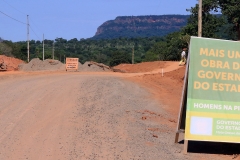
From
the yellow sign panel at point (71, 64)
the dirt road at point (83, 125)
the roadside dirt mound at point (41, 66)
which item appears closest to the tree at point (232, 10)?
the yellow sign panel at point (71, 64)

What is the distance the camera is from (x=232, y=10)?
4012 cm

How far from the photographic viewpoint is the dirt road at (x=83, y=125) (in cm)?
934

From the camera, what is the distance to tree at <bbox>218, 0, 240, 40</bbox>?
131 ft

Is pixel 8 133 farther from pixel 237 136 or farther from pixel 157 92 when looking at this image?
pixel 157 92

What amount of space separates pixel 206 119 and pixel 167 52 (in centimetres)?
5514

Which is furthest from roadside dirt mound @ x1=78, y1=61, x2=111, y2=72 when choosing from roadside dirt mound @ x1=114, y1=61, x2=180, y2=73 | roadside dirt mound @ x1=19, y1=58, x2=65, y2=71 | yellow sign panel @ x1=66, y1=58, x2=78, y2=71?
roadside dirt mound @ x1=19, y1=58, x2=65, y2=71

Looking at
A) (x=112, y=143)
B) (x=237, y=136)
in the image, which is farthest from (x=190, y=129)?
(x=112, y=143)

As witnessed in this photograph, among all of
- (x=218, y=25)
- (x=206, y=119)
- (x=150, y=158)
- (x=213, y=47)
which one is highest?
(x=218, y=25)

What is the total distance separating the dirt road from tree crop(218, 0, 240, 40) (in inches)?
1030

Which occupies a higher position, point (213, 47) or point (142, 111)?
point (213, 47)

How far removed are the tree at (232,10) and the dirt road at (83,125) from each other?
85.8ft

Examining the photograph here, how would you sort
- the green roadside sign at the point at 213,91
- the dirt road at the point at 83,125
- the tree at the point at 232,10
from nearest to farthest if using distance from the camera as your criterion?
the dirt road at the point at 83,125 → the green roadside sign at the point at 213,91 → the tree at the point at 232,10

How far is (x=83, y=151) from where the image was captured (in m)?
9.27

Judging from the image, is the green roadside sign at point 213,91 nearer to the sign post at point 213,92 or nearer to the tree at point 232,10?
the sign post at point 213,92
